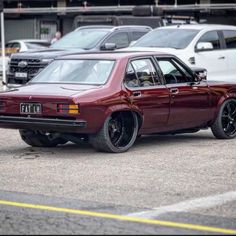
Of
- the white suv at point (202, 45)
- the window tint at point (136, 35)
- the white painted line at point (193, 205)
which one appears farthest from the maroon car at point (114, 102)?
the window tint at point (136, 35)

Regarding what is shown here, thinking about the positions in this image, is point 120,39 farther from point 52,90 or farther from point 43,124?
point 43,124

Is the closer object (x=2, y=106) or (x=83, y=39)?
(x=2, y=106)

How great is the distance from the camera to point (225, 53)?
58.0 ft

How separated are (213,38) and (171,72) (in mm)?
6028

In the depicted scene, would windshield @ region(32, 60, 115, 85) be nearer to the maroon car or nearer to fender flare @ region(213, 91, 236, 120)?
the maroon car

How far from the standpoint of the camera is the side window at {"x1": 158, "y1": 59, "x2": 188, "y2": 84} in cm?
1184

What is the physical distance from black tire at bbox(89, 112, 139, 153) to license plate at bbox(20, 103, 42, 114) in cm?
83

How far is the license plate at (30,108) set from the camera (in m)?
10.4

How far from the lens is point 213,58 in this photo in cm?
1736

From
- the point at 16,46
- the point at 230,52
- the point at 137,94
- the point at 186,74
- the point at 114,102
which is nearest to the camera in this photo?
the point at 114,102

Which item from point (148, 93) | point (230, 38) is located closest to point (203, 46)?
point (230, 38)

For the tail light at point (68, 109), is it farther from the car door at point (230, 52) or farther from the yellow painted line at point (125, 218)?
the car door at point (230, 52)

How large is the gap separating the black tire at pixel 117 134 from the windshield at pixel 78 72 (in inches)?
23.7

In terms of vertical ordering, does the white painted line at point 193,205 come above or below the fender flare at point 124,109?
below
